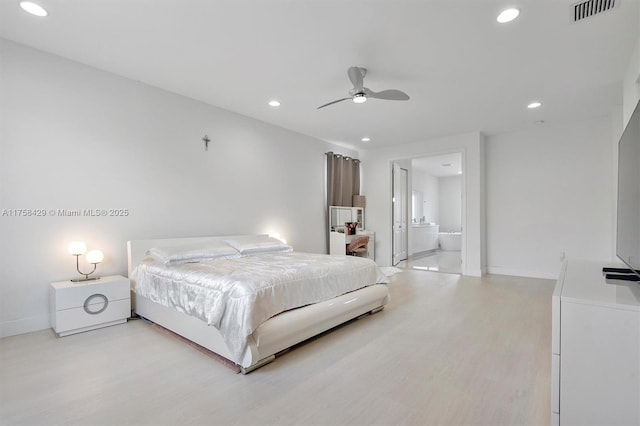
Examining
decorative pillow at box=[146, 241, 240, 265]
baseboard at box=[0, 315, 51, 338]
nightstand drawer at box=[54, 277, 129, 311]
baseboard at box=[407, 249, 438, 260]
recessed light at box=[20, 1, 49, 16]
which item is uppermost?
recessed light at box=[20, 1, 49, 16]

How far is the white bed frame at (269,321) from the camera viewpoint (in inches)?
86.9

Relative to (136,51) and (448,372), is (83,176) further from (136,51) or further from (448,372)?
(448,372)

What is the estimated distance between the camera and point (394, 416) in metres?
1.67

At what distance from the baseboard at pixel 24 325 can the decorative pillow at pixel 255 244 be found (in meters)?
1.93

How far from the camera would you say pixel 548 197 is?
524cm

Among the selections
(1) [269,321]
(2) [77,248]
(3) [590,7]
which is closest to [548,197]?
(3) [590,7]

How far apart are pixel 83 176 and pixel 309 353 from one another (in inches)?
114

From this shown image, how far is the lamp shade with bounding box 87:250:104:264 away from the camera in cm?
308

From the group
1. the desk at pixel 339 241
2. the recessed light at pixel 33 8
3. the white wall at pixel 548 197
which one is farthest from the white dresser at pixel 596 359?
the desk at pixel 339 241

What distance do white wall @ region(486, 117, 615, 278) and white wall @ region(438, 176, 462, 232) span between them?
517 cm

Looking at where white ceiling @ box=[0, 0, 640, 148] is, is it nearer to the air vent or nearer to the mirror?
the air vent

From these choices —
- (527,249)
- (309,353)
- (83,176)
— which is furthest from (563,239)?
(83,176)

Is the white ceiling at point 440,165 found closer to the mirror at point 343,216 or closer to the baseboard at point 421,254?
the mirror at point 343,216

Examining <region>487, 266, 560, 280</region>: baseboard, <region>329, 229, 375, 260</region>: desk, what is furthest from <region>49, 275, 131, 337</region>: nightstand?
<region>487, 266, 560, 280</region>: baseboard
